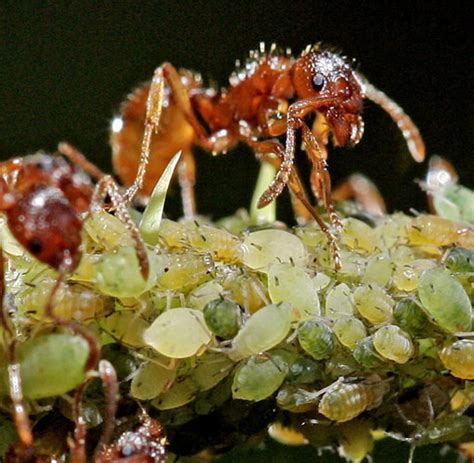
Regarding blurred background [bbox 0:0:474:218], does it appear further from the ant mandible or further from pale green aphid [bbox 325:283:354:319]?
pale green aphid [bbox 325:283:354:319]

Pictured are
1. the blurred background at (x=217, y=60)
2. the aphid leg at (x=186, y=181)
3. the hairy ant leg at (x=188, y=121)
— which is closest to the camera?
the hairy ant leg at (x=188, y=121)

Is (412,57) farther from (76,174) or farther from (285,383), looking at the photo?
(285,383)

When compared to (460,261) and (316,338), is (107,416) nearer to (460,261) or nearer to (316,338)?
(316,338)

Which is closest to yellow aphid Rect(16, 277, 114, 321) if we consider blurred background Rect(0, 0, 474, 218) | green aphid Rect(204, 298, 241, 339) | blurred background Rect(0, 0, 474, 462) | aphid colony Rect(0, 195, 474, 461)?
aphid colony Rect(0, 195, 474, 461)

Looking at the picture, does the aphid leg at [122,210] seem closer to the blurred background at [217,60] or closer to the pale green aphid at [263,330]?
the pale green aphid at [263,330]

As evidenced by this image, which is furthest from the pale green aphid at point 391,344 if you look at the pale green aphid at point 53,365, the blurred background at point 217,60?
the blurred background at point 217,60

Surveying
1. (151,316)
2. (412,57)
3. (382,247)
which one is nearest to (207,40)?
(412,57)

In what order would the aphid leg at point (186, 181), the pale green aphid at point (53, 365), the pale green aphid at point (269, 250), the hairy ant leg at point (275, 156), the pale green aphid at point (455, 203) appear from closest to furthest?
1. the pale green aphid at point (53, 365)
2. the pale green aphid at point (269, 250)
3. the pale green aphid at point (455, 203)
4. the hairy ant leg at point (275, 156)
5. the aphid leg at point (186, 181)

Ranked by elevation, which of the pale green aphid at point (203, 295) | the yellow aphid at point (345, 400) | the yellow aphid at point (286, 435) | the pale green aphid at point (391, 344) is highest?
the pale green aphid at point (203, 295)
